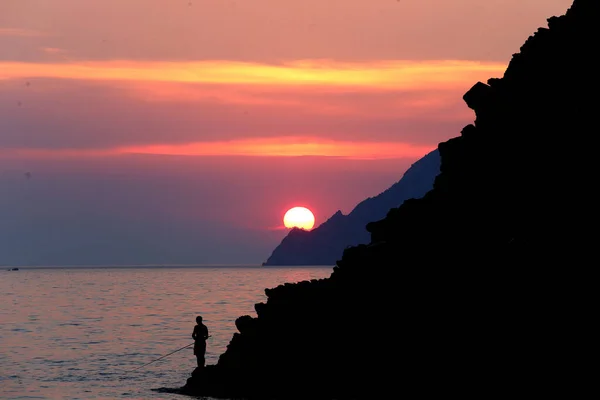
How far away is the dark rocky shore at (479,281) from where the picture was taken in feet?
110

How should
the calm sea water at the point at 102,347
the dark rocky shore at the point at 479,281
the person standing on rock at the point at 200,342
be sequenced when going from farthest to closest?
the calm sea water at the point at 102,347
the person standing on rock at the point at 200,342
the dark rocky shore at the point at 479,281

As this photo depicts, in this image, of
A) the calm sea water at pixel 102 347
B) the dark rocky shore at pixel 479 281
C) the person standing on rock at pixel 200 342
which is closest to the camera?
the dark rocky shore at pixel 479 281

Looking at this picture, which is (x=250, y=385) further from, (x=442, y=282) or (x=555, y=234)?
(x=555, y=234)

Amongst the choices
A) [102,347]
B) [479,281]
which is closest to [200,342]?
[479,281]

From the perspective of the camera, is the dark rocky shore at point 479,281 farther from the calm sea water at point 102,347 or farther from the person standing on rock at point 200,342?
the calm sea water at point 102,347

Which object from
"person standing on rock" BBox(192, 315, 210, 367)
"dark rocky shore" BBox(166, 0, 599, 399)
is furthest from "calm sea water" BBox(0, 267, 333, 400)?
"dark rocky shore" BBox(166, 0, 599, 399)

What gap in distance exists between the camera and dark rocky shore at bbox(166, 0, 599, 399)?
33.7 metres

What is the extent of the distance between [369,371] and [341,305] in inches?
144

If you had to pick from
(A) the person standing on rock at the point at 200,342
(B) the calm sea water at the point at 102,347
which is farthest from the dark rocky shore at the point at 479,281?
(B) the calm sea water at the point at 102,347

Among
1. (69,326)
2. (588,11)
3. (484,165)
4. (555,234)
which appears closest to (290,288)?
(484,165)

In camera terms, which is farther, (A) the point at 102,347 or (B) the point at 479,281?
(A) the point at 102,347

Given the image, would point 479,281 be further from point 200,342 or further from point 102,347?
point 102,347

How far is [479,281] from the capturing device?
119ft

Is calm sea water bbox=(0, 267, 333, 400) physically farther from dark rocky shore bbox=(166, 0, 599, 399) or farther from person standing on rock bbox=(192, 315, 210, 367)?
dark rocky shore bbox=(166, 0, 599, 399)
